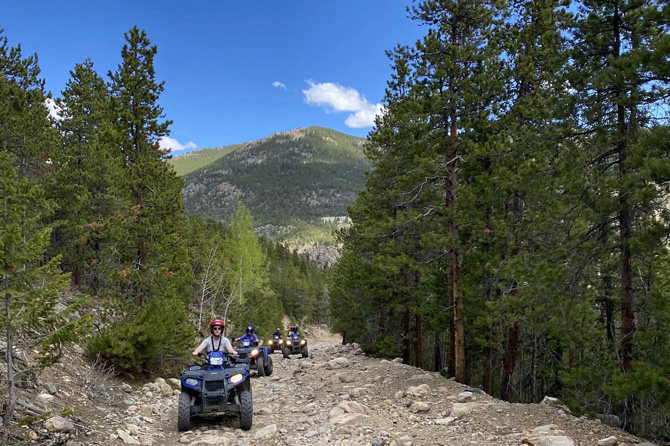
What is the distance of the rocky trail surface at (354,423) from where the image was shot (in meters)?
6.63

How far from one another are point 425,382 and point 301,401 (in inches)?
143

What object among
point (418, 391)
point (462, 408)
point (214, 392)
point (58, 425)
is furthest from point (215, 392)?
point (418, 391)

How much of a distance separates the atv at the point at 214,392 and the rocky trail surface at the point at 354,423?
338mm

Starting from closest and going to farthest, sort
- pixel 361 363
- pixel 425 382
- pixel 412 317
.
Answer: pixel 425 382, pixel 361 363, pixel 412 317

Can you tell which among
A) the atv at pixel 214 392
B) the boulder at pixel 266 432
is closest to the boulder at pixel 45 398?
the atv at pixel 214 392

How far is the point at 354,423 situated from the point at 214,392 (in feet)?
8.93

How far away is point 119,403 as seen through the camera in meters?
8.95

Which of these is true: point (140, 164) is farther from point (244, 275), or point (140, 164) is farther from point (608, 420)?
point (244, 275)

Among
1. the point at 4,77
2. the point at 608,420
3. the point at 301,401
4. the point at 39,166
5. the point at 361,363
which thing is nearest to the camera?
the point at 608,420

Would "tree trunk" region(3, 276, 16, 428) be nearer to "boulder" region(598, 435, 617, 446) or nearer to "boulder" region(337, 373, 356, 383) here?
"boulder" region(598, 435, 617, 446)

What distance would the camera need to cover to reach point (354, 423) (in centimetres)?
808

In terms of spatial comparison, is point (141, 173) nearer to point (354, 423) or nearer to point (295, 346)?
point (354, 423)

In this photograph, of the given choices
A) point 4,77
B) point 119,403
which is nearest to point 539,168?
point 119,403

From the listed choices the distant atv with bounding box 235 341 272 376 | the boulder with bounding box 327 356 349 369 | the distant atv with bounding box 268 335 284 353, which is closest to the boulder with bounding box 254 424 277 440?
the distant atv with bounding box 235 341 272 376
